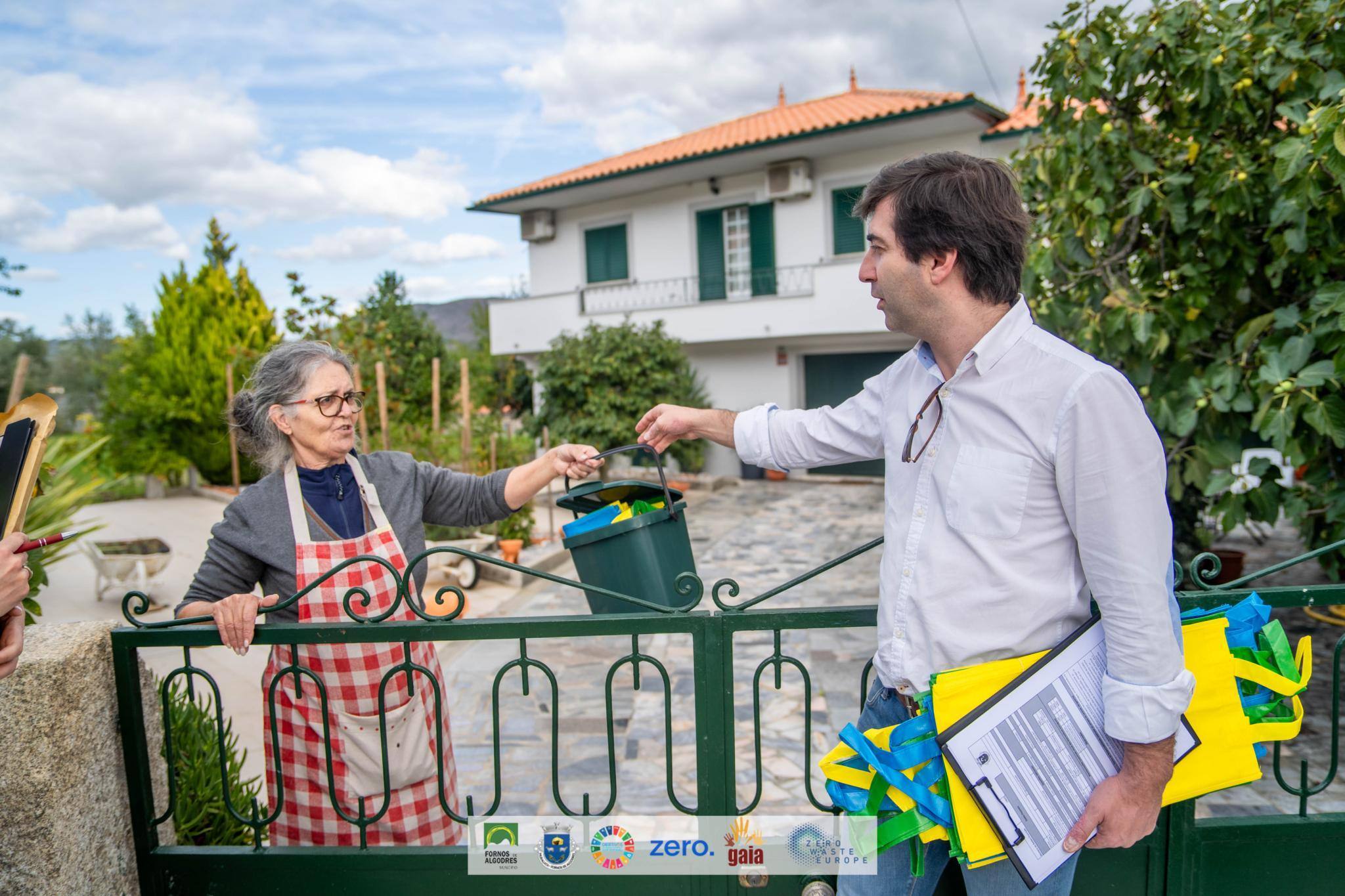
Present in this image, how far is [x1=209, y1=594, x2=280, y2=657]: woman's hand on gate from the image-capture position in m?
1.94

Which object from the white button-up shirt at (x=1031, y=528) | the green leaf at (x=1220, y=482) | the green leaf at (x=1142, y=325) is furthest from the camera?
the green leaf at (x=1142, y=325)

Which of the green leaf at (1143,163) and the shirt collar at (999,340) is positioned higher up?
the green leaf at (1143,163)

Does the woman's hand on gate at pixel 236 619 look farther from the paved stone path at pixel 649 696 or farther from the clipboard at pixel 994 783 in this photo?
the clipboard at pixel 994 783

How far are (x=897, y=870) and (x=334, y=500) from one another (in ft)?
5.45

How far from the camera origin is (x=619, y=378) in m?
13.1

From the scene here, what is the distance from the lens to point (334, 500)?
2.32m

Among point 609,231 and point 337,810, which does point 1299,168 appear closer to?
point 337,810

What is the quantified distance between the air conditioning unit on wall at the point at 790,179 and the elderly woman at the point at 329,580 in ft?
43.1

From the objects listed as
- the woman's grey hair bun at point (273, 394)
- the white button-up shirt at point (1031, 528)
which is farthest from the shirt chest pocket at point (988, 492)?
the woman's grey hair bun at point (273, 394)

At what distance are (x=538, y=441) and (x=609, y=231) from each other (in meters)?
4.79

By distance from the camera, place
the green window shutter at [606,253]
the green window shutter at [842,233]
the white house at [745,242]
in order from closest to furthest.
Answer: the white house at [745,242]
the green window shutter at [842,233]
the green window shutter at [606,253]

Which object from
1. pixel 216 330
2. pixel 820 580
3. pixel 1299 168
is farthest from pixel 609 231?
pixel 1299 168

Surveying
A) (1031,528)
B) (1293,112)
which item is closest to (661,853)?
(1031,528)

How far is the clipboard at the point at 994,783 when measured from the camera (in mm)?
1394
